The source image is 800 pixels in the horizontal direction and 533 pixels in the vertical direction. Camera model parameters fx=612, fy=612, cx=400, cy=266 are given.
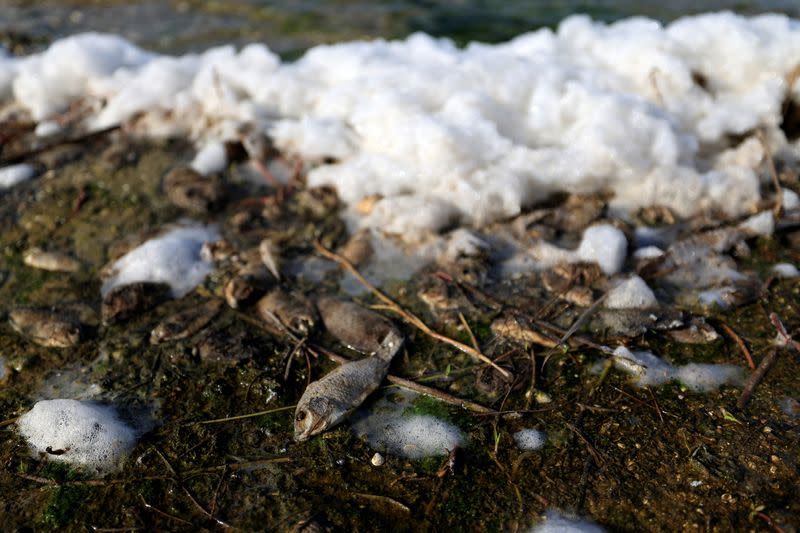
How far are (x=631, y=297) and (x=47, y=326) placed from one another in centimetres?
273

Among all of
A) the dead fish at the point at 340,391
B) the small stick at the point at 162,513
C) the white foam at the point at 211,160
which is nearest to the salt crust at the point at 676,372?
the dead fish at the point at 340,391

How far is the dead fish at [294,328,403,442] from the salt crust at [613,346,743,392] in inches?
38.2

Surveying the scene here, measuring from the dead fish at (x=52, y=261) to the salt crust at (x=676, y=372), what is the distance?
2.80 m

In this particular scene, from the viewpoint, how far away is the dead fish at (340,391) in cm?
233

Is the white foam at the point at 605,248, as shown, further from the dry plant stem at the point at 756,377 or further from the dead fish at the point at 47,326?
the dead fish at the point at 47,326

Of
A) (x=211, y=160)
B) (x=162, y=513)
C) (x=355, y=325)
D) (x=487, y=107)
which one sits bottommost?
(x=162, y=513)

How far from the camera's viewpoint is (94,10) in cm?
816

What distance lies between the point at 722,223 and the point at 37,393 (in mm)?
3508

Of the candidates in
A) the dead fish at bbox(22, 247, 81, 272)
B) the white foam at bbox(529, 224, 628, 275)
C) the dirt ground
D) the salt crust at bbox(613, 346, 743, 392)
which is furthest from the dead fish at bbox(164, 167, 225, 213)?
the salt crust at bbox(613, 346, 743, 392)

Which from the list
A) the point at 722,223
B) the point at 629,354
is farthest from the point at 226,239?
the point at 722,223

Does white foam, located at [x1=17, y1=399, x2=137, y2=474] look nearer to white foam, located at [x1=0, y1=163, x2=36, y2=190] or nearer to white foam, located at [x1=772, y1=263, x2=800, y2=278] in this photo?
white foam, located at [x1=0, y1=163, x2=36, y2=190]

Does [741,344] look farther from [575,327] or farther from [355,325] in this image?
[355,325]

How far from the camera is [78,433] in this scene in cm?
234

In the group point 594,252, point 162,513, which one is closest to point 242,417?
point 162,513
